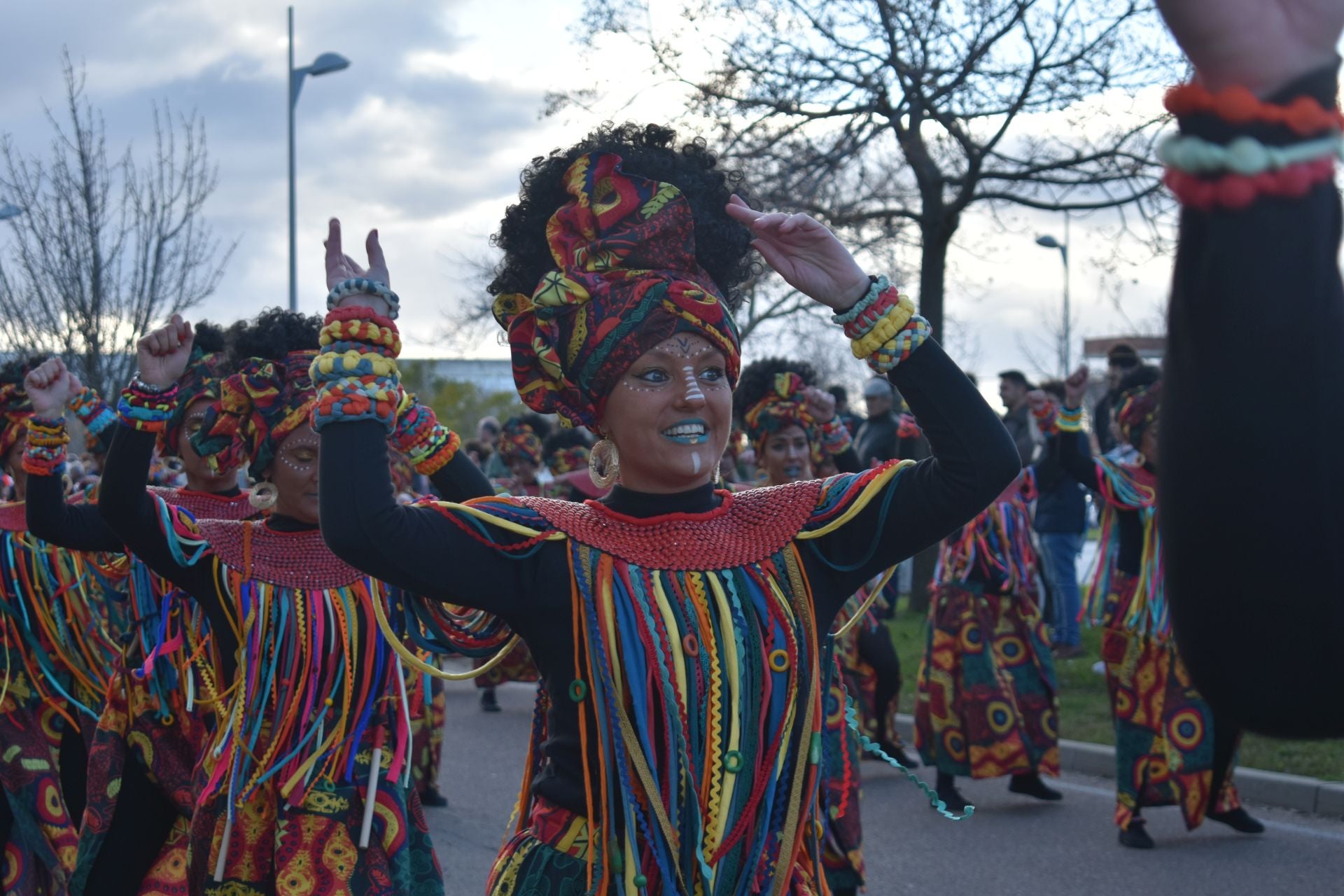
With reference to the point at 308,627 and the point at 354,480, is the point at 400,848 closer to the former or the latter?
the point at 308,627

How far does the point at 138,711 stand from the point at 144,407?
3.97ft

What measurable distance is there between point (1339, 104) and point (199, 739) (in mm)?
4350

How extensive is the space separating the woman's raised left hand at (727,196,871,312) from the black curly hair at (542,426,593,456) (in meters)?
8.40

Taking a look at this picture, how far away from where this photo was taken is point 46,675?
229 inches

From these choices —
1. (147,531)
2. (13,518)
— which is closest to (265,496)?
(147,531)

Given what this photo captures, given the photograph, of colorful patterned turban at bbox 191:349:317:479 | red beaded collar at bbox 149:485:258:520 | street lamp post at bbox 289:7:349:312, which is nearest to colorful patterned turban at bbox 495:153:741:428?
colorful patterned turban at bbox 191:349:317:479

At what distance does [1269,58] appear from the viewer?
0.94 metres

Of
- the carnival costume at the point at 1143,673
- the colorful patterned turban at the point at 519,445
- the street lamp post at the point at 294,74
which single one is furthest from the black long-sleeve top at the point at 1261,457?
the street lamp post at the point at 294,74

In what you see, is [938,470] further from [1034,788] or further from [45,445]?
[1034,788]

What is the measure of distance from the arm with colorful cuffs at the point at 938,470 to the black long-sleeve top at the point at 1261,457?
1.53 meters

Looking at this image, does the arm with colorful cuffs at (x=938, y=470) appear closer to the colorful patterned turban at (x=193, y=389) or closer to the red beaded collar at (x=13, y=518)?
the colorful patterned turban at (x=193, y=389)

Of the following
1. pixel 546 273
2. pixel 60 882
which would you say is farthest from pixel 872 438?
pixel 546 273

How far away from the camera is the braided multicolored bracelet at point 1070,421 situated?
23.0 feet

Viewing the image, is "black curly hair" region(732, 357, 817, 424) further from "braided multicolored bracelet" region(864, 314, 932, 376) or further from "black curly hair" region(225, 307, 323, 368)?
"braided multicolored bracelet" region(864, 314, 932, 376)
